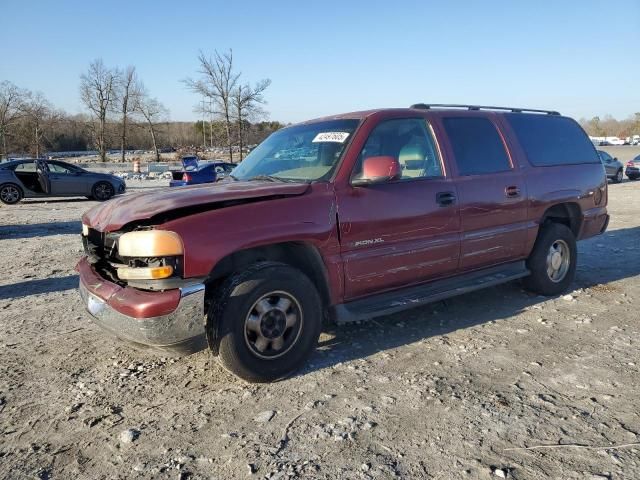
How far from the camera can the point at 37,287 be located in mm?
5844

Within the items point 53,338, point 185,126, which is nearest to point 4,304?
point 53,338

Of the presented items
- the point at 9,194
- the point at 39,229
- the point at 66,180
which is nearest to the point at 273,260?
the point at 39,229

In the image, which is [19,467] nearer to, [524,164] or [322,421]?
[322,421]

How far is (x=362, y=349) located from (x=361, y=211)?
44.4 inches

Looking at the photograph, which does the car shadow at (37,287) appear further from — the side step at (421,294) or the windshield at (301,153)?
the side step at (421,294)

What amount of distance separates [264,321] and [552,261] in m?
3.50

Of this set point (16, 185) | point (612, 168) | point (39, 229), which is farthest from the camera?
point (612, 168)

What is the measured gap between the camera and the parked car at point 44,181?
1589 centimetres

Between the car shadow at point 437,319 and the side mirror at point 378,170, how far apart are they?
4.40ft

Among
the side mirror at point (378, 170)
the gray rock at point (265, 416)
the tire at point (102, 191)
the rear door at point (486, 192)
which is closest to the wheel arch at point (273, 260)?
the gray rock at point (265, 416)

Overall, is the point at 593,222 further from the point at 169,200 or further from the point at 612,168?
the point at 612,168

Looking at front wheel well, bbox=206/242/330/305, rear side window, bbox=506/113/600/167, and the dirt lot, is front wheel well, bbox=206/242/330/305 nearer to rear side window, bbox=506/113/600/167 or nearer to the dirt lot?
the dirt lot

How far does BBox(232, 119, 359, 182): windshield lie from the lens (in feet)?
12.5

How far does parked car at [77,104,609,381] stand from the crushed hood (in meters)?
0.01
